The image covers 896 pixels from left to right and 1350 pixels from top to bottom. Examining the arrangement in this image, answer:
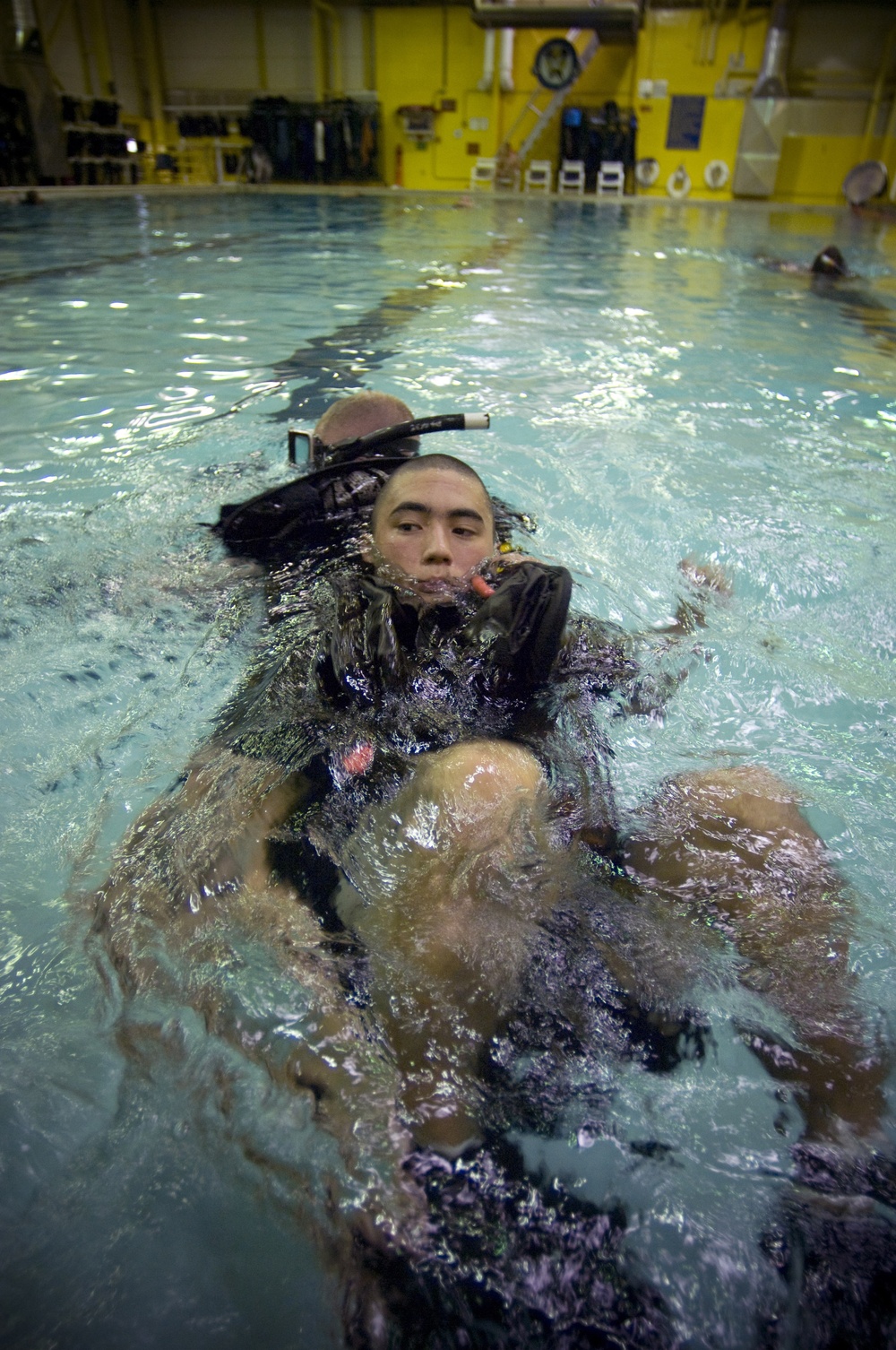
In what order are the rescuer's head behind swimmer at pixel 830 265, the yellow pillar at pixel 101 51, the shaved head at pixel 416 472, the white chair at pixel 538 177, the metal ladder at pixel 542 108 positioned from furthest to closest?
the white chair at pixel 538 177, the yellow pillar at pixel 101 51, the metal ladder at pixel 542 108, the rescuer's head behind swimmer at pixel 830 265, the shaved head at pixel 416 472

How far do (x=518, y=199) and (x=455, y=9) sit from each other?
5599mm

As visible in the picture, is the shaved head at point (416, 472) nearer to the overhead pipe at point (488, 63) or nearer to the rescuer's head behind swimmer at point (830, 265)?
the rescuer's head behind swimmer at point (830, 265)

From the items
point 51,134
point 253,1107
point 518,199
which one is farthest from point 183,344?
point 518,199

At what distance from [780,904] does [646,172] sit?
25.0 m

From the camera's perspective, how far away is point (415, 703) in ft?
6.31

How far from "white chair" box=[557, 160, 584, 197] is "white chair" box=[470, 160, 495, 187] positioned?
1.81 metres

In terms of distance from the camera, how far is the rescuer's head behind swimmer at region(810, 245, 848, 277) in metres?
10.1

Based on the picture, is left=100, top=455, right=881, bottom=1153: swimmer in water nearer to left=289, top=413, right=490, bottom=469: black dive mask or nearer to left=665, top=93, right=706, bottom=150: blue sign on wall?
left=289, top=413, right=490, bottom=469: black dive mask

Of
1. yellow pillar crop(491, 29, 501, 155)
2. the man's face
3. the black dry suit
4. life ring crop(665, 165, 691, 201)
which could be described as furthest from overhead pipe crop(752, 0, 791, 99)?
the black dry suit

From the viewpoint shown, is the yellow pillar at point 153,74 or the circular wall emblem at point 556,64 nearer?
the circular wall emblem at point 556,64

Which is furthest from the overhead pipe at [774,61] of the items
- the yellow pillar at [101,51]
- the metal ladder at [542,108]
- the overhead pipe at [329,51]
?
the yellow pillar at [101,51]

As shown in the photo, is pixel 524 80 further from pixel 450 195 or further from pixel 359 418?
pixel 359 418

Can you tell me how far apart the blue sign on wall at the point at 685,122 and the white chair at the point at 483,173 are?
15.1 feet

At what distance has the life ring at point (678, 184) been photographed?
2194cm
